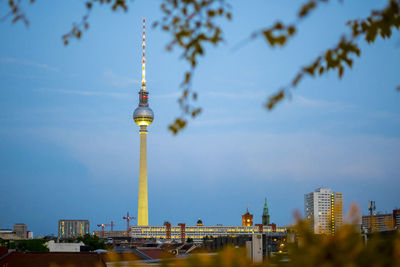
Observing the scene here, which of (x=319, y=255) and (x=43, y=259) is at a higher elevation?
(x=319, y=255)

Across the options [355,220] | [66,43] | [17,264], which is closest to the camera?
[355,220]

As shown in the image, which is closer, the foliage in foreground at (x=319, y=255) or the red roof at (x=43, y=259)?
the foliage in foreground at (x=319, y=255)

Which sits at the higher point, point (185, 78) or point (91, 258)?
point (185, 78)

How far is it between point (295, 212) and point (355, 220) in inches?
19.5

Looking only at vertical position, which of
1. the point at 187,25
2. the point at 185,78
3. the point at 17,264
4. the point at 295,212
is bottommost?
the point at 17,264

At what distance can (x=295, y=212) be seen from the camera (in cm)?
459

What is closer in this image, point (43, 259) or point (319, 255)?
point (319, 255)

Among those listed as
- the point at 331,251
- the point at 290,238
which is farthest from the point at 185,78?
the point at 331,251

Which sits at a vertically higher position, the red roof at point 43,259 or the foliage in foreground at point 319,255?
the foliage in foreground at point 319,255

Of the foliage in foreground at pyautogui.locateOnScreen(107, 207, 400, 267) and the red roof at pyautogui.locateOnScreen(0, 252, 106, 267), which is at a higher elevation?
the foliage in foreground at pyautogui.locateOnScreen(107, 207, 400, 267)

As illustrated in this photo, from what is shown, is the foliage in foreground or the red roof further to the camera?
the red roof

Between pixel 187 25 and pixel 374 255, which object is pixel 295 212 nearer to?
pixel 374 255

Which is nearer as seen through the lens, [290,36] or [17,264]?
[290,36]

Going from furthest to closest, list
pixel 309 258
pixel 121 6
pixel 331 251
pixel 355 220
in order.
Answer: pixel 121 6, pixel 355 220, pixel 331 251, pixel 309 258
